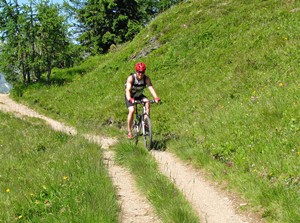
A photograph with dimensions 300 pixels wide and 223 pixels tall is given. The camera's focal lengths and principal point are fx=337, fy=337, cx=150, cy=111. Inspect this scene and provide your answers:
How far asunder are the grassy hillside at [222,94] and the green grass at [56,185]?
2447 mm

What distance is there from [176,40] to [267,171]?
1515cm

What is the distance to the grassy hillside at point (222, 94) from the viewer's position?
21.7ft

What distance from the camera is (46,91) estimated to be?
2511 cm

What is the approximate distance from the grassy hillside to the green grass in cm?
245

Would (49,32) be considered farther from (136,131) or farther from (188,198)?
(188,198)

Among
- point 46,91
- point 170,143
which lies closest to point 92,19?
point 46,91

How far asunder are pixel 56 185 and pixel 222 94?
24.4 ft

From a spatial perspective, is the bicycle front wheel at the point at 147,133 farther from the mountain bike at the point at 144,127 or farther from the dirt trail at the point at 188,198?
the dirt trail at the point at 188,198

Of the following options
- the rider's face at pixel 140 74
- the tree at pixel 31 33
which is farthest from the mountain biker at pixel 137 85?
the tree at pixel 31 33

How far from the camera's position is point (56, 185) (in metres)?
6.28

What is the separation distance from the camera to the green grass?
5238 mm

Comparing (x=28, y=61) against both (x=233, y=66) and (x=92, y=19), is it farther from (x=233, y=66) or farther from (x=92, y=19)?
(x=233, y=66)

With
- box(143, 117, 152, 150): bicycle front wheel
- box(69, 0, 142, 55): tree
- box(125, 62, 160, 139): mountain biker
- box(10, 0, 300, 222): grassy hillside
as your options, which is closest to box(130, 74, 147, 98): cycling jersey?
box(125, 62, 160, 139): mountain biker

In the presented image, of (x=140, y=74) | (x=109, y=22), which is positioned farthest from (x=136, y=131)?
(x=109, y=22)
